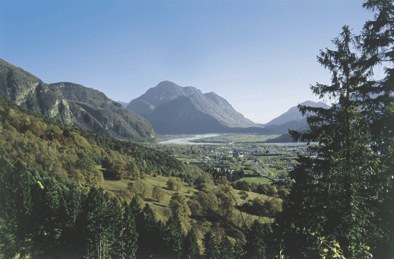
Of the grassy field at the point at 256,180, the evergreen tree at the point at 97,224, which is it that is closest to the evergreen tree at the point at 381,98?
the evergreen tree at the point at 97,224

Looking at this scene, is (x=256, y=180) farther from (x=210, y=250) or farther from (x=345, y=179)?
(x=345, y=179)

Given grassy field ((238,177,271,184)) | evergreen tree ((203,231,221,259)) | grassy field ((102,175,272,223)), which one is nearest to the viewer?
evergreen tree ((203,231,221,259))

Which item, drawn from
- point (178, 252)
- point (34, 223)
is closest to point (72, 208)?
point (34, 223)

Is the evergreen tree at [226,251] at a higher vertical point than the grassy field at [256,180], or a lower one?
lower

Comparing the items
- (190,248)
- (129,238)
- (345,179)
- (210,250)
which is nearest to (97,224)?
(129,238)

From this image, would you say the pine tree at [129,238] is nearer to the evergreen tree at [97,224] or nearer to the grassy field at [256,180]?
the evergreen tree at [97,224]

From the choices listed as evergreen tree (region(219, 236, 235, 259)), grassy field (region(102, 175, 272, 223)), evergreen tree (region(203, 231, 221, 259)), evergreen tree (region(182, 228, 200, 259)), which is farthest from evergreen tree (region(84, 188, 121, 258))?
grassy field (region(102, 175, 272, 223))

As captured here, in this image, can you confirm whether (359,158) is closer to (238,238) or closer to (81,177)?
(238,238)

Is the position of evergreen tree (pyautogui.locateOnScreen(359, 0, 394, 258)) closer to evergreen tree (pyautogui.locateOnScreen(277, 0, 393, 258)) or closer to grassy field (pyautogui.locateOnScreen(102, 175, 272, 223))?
evergreen tree (pyautogui.locateOnScreen(277, 0, 393, 258))

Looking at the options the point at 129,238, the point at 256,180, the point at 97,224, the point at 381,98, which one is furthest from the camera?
the point at 256,180

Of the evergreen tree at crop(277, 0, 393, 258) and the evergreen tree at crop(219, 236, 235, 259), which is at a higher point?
the evergreen tree at crop(277, 0, 393, 258)

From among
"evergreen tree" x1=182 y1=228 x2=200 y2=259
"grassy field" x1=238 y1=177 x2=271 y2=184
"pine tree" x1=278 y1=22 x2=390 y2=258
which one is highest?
"pine tree" x1=278 y1=22 x2=390 y2=258
